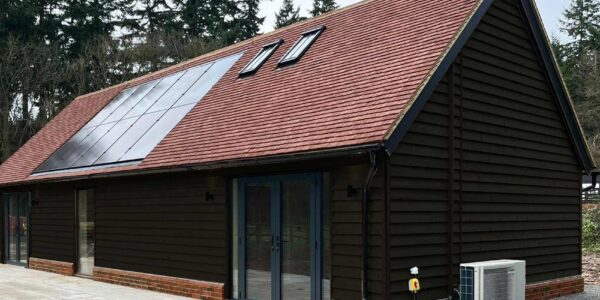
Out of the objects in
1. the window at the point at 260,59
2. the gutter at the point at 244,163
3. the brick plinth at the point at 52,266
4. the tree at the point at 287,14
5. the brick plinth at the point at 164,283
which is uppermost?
Answer: the tree at the point at 287,14

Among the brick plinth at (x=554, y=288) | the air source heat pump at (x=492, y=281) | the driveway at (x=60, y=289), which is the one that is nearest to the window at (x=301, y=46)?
the driveway at (x=60, y=289)

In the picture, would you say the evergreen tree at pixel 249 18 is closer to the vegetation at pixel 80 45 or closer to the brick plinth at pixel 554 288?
the vegetation at pixel 80 45

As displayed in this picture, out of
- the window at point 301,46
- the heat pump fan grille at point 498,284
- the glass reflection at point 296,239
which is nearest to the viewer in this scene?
the heat pump fan grille at point 498,284

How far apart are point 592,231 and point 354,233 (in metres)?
13.5

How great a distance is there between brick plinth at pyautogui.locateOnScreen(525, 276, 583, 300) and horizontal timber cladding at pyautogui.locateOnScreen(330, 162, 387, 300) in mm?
3739

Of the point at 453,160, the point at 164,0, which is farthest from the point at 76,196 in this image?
the point at 164,0

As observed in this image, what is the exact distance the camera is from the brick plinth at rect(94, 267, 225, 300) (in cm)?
1091

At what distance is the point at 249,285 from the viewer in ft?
34.2

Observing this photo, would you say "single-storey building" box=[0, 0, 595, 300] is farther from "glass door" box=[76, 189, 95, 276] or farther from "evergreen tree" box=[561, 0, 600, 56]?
"evergreen tree" box=[561, 0, 600, 56]

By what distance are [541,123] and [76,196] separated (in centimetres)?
1055

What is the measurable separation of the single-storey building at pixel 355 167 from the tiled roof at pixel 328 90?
0.04 metres

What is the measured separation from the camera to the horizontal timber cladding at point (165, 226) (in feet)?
36.1

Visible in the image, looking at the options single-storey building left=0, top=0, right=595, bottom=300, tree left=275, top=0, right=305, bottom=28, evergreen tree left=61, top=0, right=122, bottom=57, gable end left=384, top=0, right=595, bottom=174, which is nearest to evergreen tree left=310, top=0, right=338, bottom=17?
tree left=275, top=0, right=305, bottom=28

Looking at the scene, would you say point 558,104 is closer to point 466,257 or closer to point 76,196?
point 466,257
